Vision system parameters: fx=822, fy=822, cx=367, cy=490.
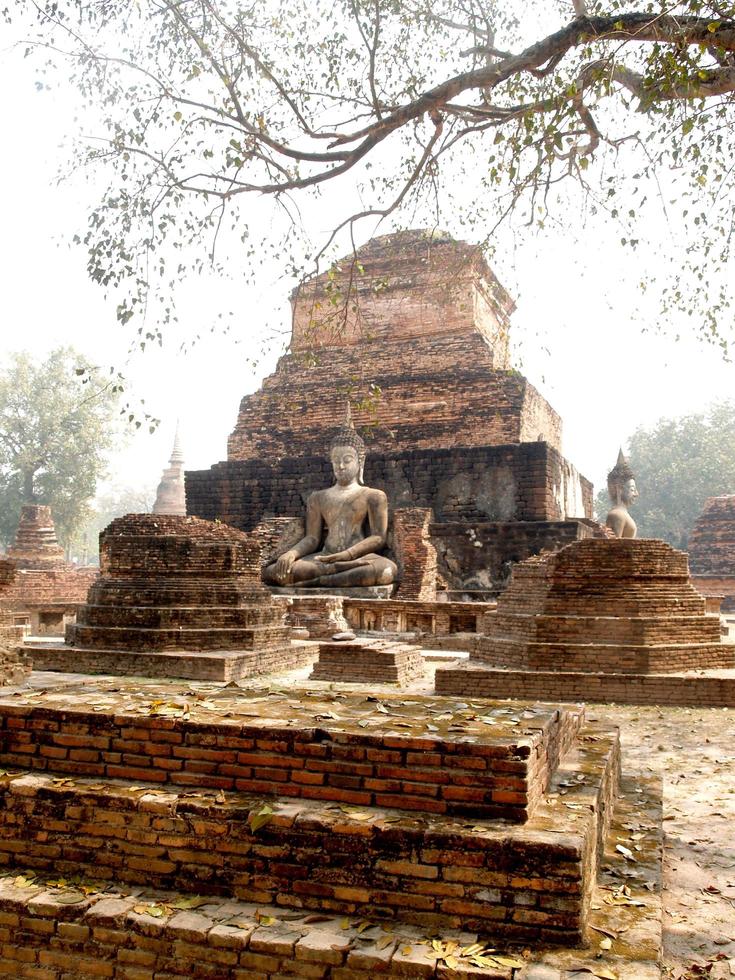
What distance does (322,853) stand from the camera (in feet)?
9.01

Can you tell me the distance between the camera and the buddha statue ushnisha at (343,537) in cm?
1380

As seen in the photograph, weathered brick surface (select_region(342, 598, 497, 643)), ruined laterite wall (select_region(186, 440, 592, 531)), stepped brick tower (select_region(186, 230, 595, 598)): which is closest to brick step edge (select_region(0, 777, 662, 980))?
weathered brick surface (select_region(342, 598, 497, 643))

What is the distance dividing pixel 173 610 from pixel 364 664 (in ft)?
7.53

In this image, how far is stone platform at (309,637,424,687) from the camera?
8.77 meters

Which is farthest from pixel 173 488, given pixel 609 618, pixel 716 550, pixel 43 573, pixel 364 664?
pixel 609 618

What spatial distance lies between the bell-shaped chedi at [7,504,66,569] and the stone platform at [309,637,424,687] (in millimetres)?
15409

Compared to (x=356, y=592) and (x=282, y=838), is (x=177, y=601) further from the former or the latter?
(x=282, y=838)

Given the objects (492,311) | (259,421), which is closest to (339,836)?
(259,421)

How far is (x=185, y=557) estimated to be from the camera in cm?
979

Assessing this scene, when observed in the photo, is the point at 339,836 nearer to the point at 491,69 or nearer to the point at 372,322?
the point at 491,69

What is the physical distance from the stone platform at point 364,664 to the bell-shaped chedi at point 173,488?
3564 centimetres

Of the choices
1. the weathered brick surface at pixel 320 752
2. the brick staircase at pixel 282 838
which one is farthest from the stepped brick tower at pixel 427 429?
the brick staircase at pixel 282 838

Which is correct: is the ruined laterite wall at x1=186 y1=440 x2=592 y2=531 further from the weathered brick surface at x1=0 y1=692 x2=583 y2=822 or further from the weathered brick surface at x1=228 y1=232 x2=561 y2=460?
the weathered brick surface at x1=0 y1=692 x2=583 y2=822

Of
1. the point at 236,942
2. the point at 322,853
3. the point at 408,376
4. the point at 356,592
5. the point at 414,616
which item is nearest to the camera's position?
the point at 236,942
